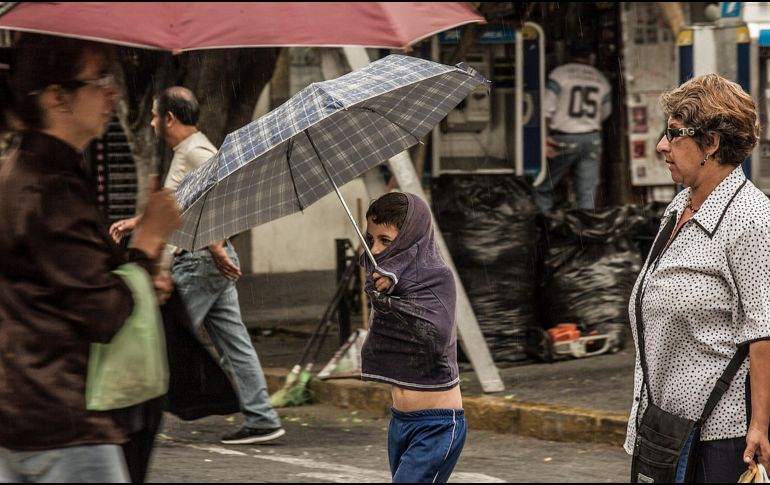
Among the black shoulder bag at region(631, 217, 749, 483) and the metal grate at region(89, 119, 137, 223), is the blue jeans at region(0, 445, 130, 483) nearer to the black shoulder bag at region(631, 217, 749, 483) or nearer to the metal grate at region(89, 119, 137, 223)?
the black shoulder bag at region(631, 217, 749, 483)

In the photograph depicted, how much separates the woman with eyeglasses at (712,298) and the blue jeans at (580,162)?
8.17 meters

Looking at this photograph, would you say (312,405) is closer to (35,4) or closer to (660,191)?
(35,4)

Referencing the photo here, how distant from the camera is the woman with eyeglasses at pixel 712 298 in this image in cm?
350

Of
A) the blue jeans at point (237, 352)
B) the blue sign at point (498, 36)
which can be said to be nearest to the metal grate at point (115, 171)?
the blue sign at point (498, 36)

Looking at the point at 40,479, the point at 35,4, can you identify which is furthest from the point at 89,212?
the point at 35,4

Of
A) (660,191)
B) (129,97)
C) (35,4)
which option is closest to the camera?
(35,4)

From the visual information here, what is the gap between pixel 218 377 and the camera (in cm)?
430

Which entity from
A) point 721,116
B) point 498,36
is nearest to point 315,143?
point 721,116

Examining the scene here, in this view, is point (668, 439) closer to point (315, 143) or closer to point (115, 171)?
point (315, 143)

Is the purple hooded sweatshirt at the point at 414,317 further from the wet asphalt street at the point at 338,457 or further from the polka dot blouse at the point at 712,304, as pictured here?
the wet asphalt street at the point at 338,457

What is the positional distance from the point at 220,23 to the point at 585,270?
4.08 meters

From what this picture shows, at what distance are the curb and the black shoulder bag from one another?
3.52 m

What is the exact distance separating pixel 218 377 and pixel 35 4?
2808 mm

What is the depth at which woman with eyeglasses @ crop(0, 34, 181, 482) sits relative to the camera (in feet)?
9.16
